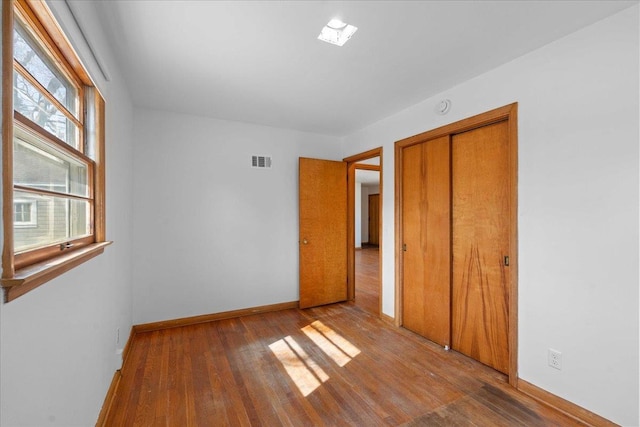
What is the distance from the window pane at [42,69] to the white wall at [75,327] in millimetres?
156

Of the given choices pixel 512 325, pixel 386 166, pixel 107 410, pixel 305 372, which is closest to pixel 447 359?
pixel 512 325

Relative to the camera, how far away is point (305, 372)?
92.4 inches

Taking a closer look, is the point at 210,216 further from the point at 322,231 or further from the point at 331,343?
the point at 331,343

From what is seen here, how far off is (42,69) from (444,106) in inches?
113

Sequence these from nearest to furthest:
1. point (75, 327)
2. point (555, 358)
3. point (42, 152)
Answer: point (42, 152) < point (75, 327) < point (555, 358)

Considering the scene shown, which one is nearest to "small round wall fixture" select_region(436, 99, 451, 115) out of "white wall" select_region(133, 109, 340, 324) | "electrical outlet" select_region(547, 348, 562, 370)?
"white wall" select_region(133, 109, 340, 324)

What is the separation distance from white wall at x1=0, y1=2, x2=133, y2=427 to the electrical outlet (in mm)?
2776

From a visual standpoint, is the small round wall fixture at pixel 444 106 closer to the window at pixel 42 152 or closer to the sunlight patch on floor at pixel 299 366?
the sunlight patch on floor at pixel 299 366

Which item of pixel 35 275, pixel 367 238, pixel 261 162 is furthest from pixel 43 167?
pixel 367 238

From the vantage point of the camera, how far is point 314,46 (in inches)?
78.7

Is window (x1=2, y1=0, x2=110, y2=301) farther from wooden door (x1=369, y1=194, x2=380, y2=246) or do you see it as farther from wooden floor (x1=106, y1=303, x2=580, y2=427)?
wooden door (x1=369, y1=194, x2=380, y2=246)

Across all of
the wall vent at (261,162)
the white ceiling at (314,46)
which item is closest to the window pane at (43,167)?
the white ceiling at (314,46)

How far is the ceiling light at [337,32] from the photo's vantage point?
1788 mm

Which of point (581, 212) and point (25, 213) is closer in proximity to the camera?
point (25, 213)
